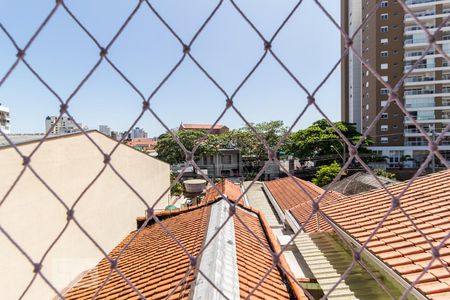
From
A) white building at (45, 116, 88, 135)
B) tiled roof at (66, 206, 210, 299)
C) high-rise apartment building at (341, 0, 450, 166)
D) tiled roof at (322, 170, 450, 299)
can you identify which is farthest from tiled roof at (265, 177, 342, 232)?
high-rise apartment building at (341, 0, 450, 166)

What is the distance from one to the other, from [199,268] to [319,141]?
12.1 m

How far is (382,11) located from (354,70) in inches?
135

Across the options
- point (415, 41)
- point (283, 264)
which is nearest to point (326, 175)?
→ point (283, 264)

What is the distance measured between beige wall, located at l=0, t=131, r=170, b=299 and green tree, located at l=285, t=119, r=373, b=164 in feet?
32.8

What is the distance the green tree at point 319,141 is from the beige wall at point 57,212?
394 inches

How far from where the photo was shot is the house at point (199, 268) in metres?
1.44

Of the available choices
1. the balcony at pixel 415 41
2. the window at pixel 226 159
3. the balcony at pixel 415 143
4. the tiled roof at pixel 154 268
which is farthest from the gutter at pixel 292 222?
the balcony at pixel 415 41

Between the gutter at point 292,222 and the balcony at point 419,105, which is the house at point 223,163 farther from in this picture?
the balcony at point 419,105

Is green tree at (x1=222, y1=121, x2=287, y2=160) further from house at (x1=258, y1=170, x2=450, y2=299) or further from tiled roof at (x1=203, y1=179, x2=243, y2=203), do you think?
house at (x1=258, y1=170, x2=450, y2=299)

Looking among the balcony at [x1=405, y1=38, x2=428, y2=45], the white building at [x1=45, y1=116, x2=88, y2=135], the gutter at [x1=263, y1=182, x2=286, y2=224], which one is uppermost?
the balcony at [x1=405, y1=38, x2=428, y2=45]

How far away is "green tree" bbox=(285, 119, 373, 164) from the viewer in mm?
12625

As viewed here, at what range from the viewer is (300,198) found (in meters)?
5.29

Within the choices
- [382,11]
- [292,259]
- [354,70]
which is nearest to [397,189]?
[292,259]

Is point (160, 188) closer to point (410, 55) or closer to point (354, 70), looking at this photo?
point (410, 55)
